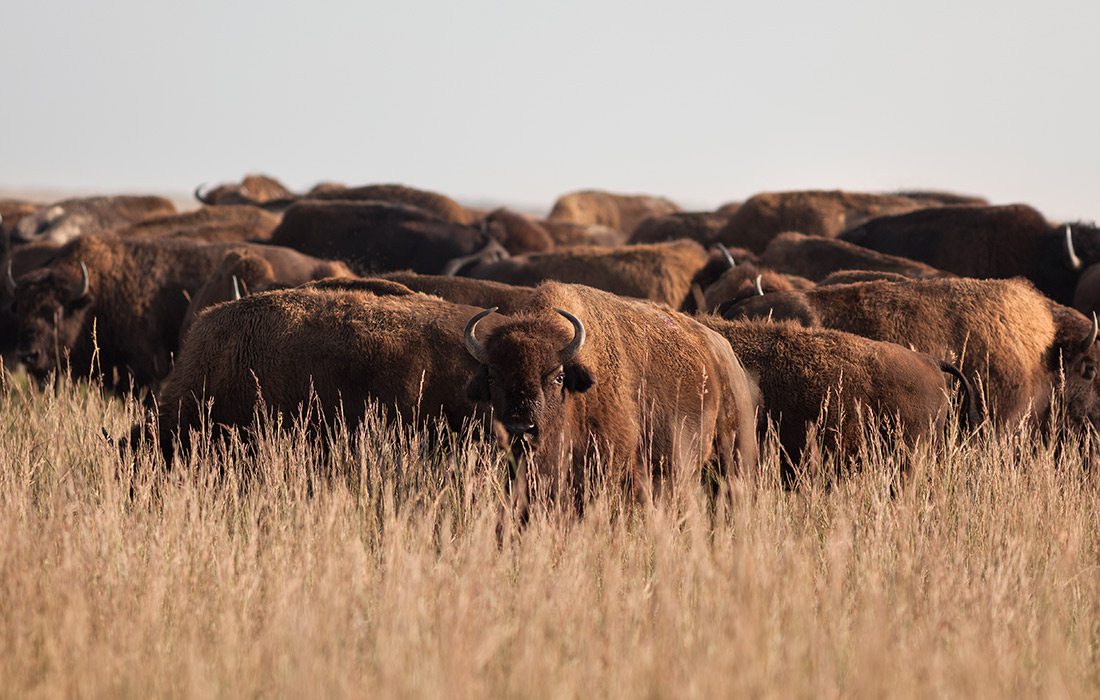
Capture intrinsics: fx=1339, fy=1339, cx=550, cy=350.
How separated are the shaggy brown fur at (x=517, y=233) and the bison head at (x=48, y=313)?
298 inches

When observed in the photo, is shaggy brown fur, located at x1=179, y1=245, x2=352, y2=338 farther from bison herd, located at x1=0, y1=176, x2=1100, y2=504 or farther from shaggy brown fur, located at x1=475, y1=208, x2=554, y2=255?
shaggy brown fur, located at x1=475, y1=208, x2=554, y2=255

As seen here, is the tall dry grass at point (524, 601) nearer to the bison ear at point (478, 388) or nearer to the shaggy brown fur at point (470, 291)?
the bison ear at point (478, 388)

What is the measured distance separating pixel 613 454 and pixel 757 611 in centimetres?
280

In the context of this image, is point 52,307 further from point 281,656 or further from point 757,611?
point 757,611

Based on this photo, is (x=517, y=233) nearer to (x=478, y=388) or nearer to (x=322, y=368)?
(x=322, y=368)

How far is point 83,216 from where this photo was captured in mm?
21969

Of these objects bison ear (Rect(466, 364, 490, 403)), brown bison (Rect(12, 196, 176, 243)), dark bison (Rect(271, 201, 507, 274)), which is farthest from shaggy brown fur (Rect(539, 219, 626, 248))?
bison ear (Rect(466, 364, 490, 403))

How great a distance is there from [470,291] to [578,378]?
3.20 metres

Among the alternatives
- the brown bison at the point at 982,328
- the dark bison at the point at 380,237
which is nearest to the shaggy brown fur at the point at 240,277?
the brown bison at the point at 982,328

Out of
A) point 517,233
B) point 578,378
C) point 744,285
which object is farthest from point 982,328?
point 517,233

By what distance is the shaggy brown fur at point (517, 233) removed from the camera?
65.3ft

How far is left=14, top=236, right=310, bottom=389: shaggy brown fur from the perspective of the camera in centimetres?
1278

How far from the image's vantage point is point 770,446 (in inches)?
289

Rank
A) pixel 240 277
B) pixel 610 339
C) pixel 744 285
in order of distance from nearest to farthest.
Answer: pixel 610 339, pixel 744 285, pixel 240 277
